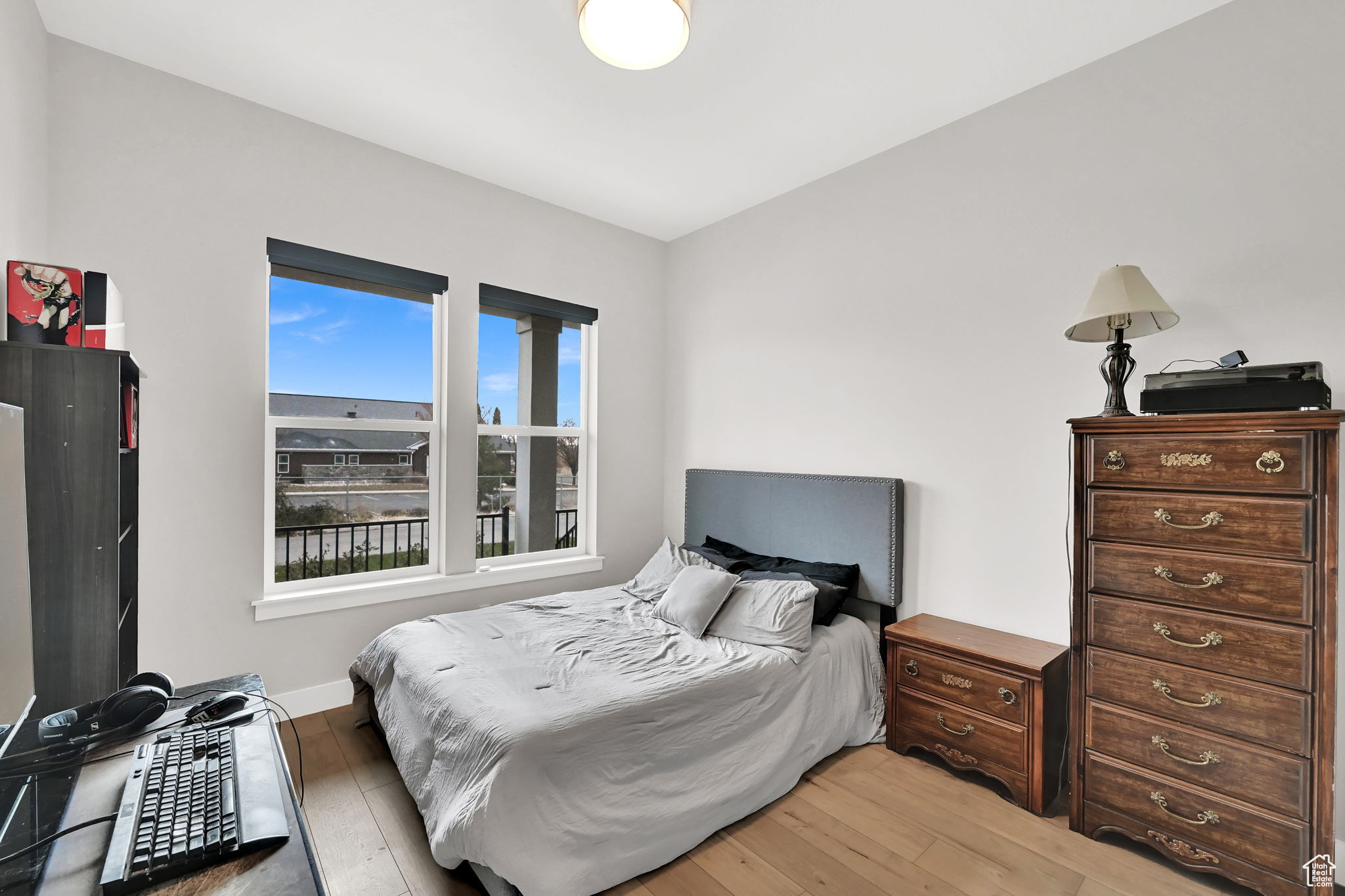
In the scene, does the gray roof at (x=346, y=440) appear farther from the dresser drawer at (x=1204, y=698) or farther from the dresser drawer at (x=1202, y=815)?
the dresser drawer at (x=1202, y=815)

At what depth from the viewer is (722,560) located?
3.38 metres

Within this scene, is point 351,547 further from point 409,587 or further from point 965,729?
point 965,729

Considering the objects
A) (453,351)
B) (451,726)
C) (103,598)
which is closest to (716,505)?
(453,351)

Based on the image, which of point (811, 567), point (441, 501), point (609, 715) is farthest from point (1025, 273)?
point (441, 501)

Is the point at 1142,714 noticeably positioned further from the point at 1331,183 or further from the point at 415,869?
the point at 415,869

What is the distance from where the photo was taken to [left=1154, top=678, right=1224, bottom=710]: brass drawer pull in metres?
1.79

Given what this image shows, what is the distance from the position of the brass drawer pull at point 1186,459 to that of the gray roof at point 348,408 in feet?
10.8

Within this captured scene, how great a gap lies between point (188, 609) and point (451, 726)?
157cm

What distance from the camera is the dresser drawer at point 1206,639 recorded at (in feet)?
5.48

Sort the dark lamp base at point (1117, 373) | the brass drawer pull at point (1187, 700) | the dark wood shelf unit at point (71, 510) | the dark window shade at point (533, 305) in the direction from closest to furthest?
the dark wood shelf unit at point (71, 510)
the brass drawer pull at point (1187, 700)
the dark lamp base at point (1117, 373)
the dark window shade at point (533, 305)

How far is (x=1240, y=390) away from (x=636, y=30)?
2.16 m

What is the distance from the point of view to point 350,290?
3.21 meters

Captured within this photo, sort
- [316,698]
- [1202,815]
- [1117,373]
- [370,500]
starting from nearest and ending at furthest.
Result: [1202,815], [1117,373], [316,698], [370,500]

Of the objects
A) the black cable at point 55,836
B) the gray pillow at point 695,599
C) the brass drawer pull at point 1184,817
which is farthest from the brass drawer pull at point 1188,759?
the black cable at point 55,836
